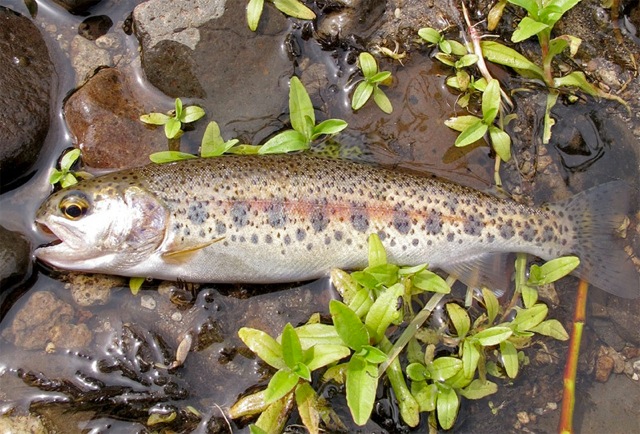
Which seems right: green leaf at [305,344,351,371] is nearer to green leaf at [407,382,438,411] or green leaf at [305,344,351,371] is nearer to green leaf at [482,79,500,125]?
green leaf at [407,382,438,411]

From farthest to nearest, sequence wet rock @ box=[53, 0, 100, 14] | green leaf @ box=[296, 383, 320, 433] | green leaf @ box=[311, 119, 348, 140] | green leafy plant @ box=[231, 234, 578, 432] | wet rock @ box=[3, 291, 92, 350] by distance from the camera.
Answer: wet rock @ box=[53, 0, 100, 14]
green leaf @ box=[311, 119, 348, 140]
wet rock @ box=[3, 291, 92, 350]
green leaf @ box=[296, 383, 320, 433]
green leafy plant @ box=[231, 234, 578, 432]

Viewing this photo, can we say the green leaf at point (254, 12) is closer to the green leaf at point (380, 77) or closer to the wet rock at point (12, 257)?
the green leaf at point (380, 77)

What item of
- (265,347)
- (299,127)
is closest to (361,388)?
(265,347)

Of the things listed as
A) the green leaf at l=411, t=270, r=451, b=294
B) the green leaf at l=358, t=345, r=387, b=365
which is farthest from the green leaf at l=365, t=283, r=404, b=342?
the green leaf at l=411, t=270, r=451, b=294

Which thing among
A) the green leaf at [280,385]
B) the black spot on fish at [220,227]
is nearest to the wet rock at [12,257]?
the black spot on fish at [220,227]

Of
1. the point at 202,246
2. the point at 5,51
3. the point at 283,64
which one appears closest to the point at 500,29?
the point at 283,64

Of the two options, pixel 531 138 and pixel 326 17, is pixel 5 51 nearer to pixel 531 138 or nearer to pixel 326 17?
pixel 326 17
